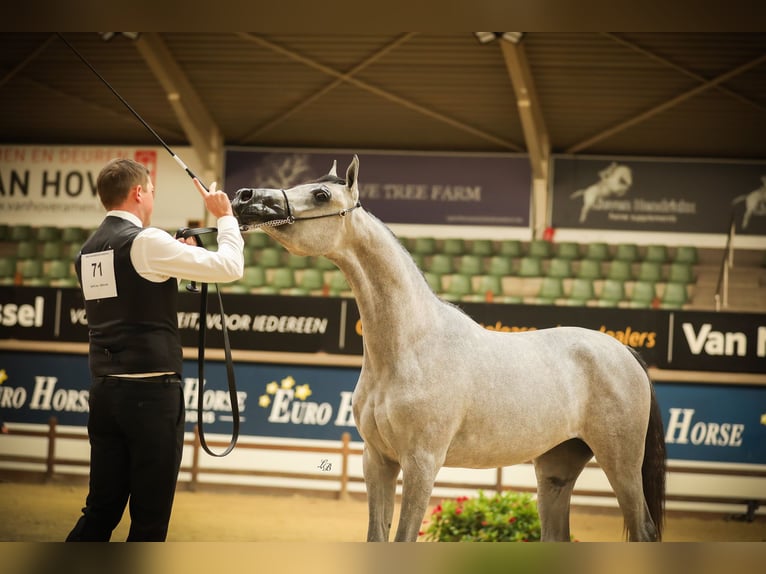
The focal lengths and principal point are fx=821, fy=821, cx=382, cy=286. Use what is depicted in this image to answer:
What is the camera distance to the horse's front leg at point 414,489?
2.65m

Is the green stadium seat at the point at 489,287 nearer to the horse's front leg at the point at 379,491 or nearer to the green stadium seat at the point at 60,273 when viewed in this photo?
the green stadium seat at the point at 60,273

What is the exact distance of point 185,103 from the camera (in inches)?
396

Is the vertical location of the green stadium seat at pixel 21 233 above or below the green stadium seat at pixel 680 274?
above

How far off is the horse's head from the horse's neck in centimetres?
8

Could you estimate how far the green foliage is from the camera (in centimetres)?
392

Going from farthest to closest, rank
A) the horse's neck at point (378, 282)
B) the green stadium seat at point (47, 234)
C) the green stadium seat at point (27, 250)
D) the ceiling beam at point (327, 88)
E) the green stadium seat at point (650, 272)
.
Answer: the green stadium seat at point (47, 234) < the green stadium seat at point (650, 272) < the green stadium seat at point (27, 250) < the ceiling beam at point (327, 88) < the horse's neck at point (378, 282)

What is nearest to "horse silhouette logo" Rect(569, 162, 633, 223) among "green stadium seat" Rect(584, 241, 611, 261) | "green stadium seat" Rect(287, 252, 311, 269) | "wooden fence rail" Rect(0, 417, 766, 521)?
"green stadium seat" Rect(584, 241, 611, 261)

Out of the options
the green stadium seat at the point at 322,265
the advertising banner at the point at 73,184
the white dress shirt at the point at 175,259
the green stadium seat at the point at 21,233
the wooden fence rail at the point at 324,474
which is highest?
the advertising banner at the point at 73,184

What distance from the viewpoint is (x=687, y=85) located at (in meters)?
9.72

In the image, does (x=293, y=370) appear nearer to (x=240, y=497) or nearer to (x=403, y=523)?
(x=240, y=497)

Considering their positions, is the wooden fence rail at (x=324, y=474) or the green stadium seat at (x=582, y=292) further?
the green stadium seat at (x=582, y=292)

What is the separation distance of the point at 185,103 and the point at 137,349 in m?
8.11

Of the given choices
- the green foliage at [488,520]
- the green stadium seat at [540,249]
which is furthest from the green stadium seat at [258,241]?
the green foliage at [488,520]

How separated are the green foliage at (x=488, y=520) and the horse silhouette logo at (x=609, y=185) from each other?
735 cm
